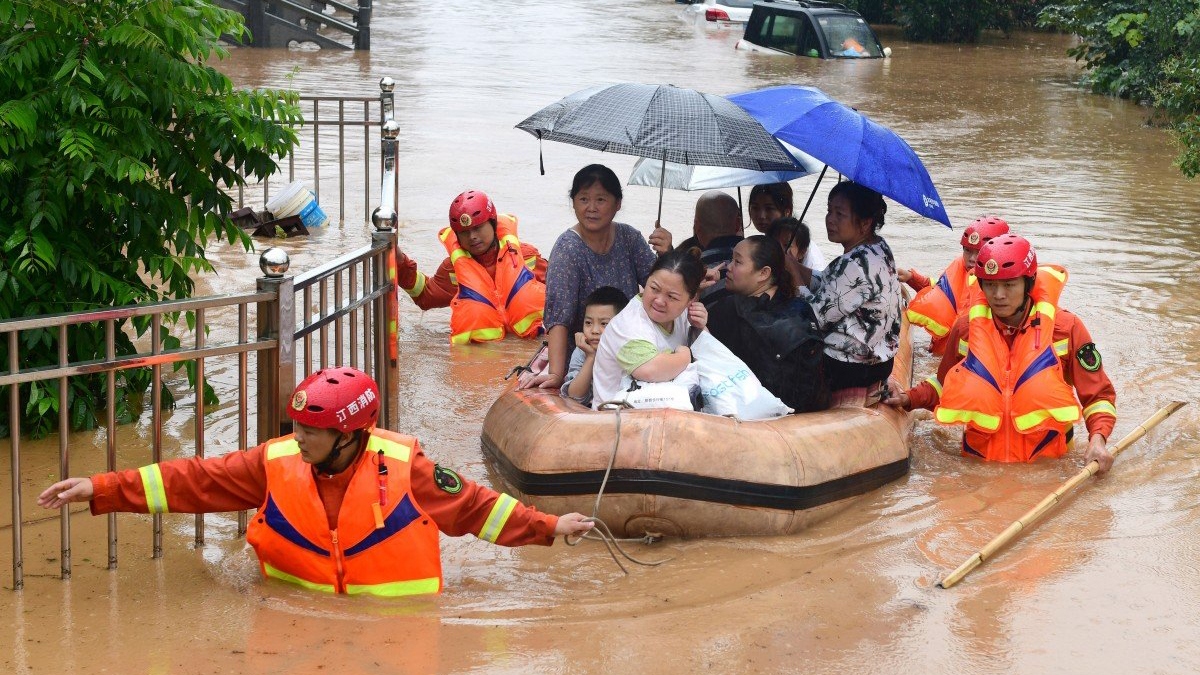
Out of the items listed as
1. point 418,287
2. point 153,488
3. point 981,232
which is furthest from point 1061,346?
point 153,488

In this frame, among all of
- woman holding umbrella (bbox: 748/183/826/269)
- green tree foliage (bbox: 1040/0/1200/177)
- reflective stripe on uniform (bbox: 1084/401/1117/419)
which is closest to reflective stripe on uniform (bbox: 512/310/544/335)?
woman holding umbrella (bbox: 748/183/826/269)

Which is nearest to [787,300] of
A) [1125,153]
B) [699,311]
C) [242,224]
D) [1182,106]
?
[699,311]

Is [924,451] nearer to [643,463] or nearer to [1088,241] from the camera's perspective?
[643,463]

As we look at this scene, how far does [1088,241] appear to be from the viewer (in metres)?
12.6

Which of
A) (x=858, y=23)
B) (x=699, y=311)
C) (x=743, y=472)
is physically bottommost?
(x=743, y=472)

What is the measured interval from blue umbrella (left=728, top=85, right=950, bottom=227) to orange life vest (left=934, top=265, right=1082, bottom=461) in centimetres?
61

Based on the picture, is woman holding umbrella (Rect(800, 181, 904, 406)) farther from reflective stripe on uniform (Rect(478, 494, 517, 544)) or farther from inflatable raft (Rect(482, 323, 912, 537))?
reflective stripe on uniform (Rect(478, 494, 517, 544))

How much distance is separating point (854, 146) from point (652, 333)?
54.6 inches

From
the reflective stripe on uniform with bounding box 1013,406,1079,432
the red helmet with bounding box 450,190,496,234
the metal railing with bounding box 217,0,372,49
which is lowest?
the reflective stripe on uniform with bounding box 1013,406,1079,432

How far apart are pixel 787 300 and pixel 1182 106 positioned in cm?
961

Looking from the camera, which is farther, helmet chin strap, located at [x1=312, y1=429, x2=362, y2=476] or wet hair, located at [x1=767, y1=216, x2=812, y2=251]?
wet hair, located at [x1=767, y1=216, x2=812, y2=251]

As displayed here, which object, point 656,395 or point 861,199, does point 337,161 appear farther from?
point 656,395

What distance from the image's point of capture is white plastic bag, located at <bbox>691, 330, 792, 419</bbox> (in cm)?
625

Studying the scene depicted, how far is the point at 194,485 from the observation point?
15.7ft
